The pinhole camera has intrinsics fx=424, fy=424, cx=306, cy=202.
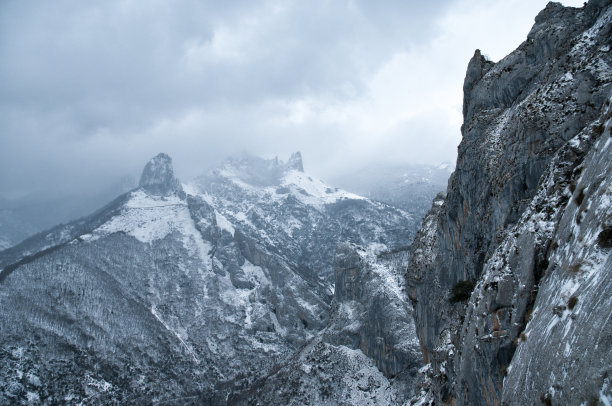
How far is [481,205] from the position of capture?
45.1 metres

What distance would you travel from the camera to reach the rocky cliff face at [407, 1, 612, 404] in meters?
19.7

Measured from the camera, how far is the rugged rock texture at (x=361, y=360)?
5935 inches

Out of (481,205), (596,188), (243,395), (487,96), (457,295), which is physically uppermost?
(487,96)

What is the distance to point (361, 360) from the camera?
17200cm

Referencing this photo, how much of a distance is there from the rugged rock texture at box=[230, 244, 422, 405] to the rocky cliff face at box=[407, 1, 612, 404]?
96.2m

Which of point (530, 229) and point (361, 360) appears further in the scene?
point (361, 360)

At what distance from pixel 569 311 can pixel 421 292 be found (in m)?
48.3

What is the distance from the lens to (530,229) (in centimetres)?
2833

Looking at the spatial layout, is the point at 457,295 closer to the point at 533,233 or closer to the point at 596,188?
the point at 533,233

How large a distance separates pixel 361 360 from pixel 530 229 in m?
157

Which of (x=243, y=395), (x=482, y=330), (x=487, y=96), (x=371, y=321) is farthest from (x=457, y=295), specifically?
(x=243, y=395)

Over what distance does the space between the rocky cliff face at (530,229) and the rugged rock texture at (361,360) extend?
96.2 meters

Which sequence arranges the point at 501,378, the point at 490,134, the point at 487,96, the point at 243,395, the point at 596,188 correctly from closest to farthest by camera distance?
the point at 596,188, the point at 501,378, the point at 490,134, the point at 487,96, the point at 243,395

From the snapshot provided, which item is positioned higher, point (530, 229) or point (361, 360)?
point (530, 229)
